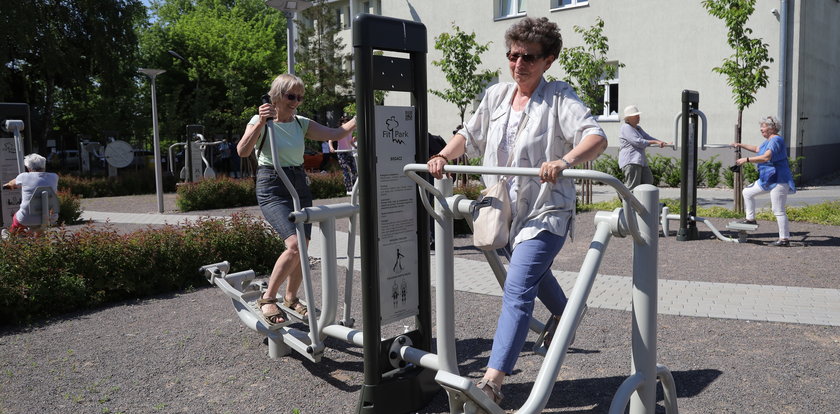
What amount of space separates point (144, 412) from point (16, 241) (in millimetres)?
3498

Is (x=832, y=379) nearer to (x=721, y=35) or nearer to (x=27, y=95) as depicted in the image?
(x=721, y=35)

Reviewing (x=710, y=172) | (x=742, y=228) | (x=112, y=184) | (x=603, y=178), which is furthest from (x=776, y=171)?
(x=112, y=184)

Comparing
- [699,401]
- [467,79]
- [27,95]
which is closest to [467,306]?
[699,401]

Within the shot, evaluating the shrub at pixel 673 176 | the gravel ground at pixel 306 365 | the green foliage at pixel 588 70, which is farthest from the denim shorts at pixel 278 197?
the shrub at pixel 673 176

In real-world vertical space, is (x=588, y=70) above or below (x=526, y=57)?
above

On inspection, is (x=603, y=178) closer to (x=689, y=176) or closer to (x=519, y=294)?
(x=519, y=294)

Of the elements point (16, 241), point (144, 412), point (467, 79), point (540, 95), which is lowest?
point (144, 412)

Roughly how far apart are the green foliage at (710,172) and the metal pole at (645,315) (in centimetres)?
1633

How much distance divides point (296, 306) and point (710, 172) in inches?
612

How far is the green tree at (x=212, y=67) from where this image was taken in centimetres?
3672

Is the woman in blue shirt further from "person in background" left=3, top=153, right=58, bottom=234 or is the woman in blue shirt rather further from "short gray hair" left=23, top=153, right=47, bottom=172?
"short gray hair" left=23, top=153, right=47, bottom=172

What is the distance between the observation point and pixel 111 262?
6.42 m

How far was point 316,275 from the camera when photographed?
713 cm

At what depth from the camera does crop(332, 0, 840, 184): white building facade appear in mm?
17422
